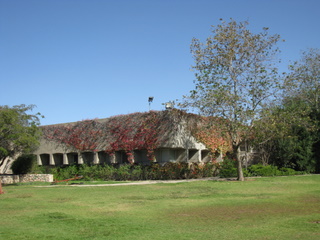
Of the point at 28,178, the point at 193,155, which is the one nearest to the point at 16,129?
the point at 28,178

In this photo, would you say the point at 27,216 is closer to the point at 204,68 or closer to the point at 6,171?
the point at 204,68

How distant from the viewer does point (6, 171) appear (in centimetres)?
3525

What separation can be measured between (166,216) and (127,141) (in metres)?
19.4

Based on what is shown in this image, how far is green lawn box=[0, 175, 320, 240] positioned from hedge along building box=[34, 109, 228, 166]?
12.5 meters

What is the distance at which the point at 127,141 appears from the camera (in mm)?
30172

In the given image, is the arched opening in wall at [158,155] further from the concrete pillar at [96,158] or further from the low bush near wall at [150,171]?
the concrete pillar at [96,158]

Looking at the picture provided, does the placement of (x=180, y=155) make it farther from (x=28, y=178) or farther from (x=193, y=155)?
(x=28, y=178)

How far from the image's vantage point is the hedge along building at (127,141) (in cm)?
2894

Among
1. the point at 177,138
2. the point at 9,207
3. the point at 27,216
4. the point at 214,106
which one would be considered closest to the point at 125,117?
the point at 177,138

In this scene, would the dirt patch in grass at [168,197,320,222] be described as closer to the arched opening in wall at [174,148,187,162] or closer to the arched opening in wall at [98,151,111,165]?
the arched opening in wall at [174,148,187,162]

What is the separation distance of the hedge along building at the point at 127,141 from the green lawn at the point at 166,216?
12.5 meters

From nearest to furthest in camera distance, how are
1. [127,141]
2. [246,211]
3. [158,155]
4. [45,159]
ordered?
[246,211] < [158,155] < [127,141] < [45,159]

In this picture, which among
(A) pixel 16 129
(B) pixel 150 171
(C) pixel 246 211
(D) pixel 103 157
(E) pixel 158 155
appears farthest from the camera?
(D) pixel 103 157

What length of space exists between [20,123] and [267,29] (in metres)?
17.0
